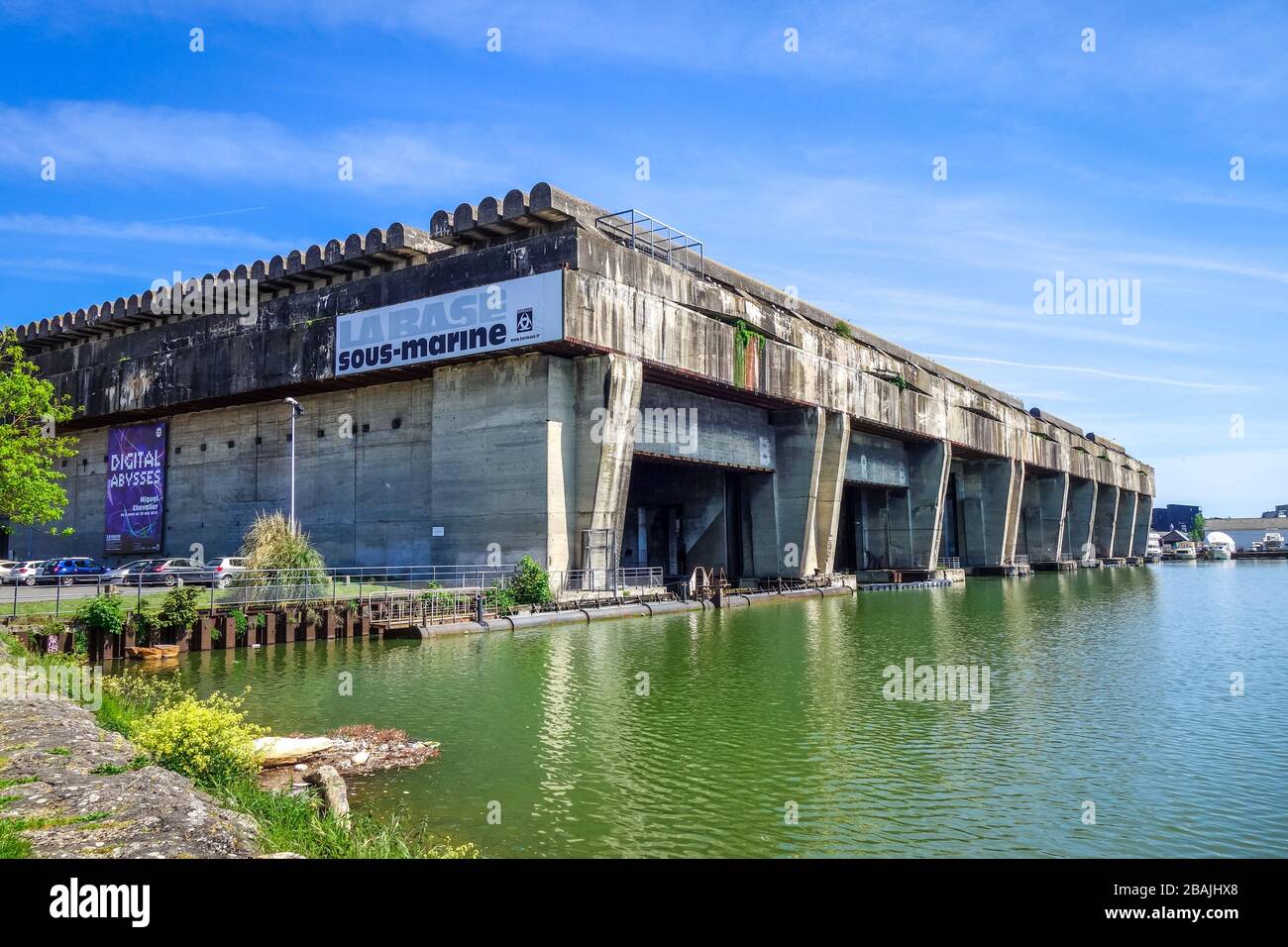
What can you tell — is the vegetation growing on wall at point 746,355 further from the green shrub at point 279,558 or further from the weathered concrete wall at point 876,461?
the green shrub at point 279,558

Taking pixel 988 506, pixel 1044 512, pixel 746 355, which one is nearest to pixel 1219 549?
pixel 1044 512

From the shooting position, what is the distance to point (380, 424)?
1642 inches

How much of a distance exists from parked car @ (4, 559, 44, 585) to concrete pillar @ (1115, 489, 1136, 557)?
11614 centimetres

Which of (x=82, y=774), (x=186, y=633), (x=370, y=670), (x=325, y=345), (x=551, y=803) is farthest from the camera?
(x=325, y=345)

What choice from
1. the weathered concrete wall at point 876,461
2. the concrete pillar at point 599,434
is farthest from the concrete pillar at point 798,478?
the concrete pillar at point 599,434

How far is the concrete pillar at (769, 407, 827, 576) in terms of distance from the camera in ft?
166

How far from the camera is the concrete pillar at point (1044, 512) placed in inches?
3602

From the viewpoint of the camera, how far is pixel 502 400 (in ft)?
122

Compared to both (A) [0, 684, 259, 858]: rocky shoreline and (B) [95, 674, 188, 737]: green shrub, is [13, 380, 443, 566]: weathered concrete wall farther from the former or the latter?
(A) [0, 684, 259, 858]: rocky shoreline

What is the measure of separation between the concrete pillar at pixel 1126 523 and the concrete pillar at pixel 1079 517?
15.9 metres

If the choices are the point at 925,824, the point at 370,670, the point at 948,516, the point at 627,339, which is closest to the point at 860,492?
the point at 948,516

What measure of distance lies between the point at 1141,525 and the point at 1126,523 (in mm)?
8826

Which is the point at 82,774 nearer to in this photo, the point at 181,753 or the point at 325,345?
the point at 181,753
